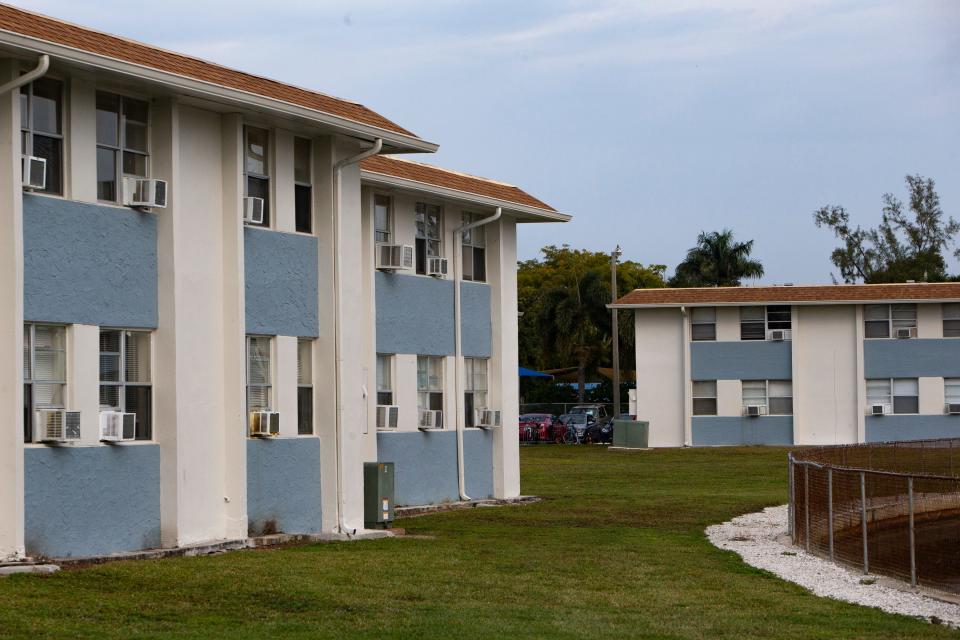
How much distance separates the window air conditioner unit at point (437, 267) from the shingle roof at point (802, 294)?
26.6 m

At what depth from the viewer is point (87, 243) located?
1748 cm

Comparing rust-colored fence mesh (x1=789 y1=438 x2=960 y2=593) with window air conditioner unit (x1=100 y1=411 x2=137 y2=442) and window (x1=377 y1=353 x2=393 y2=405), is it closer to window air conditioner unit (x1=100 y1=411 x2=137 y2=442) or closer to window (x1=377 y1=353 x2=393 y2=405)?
window (x1=377 y1=353 x2=393 y2=405)

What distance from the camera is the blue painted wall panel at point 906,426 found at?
5162cm

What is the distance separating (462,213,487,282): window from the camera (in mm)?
29312

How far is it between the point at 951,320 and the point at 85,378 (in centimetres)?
4078

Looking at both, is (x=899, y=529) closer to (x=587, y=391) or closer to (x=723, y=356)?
(x=723, y=356)

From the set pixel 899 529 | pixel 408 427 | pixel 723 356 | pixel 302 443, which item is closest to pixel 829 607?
pixel 899 529

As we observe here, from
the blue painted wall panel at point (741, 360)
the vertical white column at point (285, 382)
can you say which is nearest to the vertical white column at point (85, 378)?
the vertical white column at point (285, 382)

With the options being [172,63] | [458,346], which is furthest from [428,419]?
[172,63]

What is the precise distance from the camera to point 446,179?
92.0 feet

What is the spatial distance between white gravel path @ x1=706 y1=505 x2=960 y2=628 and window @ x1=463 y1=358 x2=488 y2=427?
245 inches

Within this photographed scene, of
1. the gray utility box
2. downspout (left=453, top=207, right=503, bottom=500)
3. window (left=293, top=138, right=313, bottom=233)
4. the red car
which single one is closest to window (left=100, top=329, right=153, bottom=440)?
window (left=293, top=138, right=313, bottom=233)

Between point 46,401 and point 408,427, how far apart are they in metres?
10.8

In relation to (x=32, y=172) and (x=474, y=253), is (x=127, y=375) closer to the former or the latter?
(x=32, y=172)
